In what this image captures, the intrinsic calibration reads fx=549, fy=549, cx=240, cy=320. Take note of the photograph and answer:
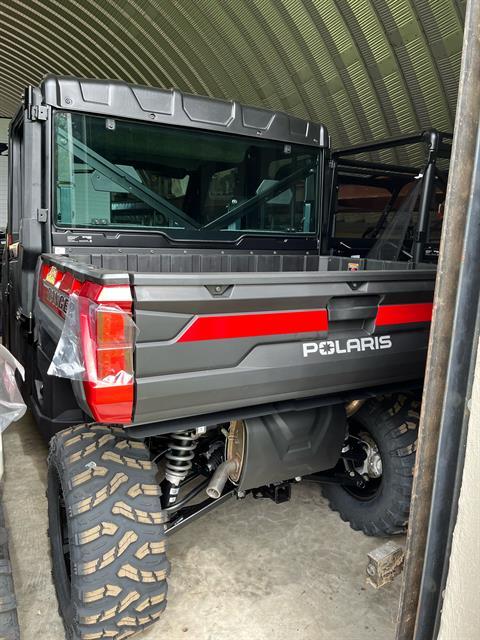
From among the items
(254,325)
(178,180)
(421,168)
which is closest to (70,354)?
(254,325)

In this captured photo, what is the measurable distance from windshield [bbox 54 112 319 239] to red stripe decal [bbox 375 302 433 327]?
133cm

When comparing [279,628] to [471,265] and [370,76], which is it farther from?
[370,76]

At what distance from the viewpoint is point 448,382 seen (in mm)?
1389

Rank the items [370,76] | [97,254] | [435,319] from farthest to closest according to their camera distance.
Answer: [370,76] → [97,254] → [435,319]

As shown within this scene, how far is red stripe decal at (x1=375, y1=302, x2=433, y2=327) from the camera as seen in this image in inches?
94.8

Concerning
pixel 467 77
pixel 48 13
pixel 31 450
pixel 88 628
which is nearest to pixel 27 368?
pixel 31 450

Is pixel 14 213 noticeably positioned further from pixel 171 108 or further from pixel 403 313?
pixel 403 313

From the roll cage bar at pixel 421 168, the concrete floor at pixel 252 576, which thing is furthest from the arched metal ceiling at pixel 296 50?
the concrete floor at pixel 252 576

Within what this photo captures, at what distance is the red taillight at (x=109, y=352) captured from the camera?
176 centimetres

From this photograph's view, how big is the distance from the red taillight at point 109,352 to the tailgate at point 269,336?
0.04 m

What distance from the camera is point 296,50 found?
6.71 metres

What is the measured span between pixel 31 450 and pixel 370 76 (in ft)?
17.2

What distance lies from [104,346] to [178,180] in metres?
1.77

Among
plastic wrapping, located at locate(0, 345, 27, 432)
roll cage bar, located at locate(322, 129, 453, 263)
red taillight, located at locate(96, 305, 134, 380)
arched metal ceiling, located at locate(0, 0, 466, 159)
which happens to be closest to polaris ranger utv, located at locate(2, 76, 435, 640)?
red taillight, located at locate(96, 305, 134, 380)
